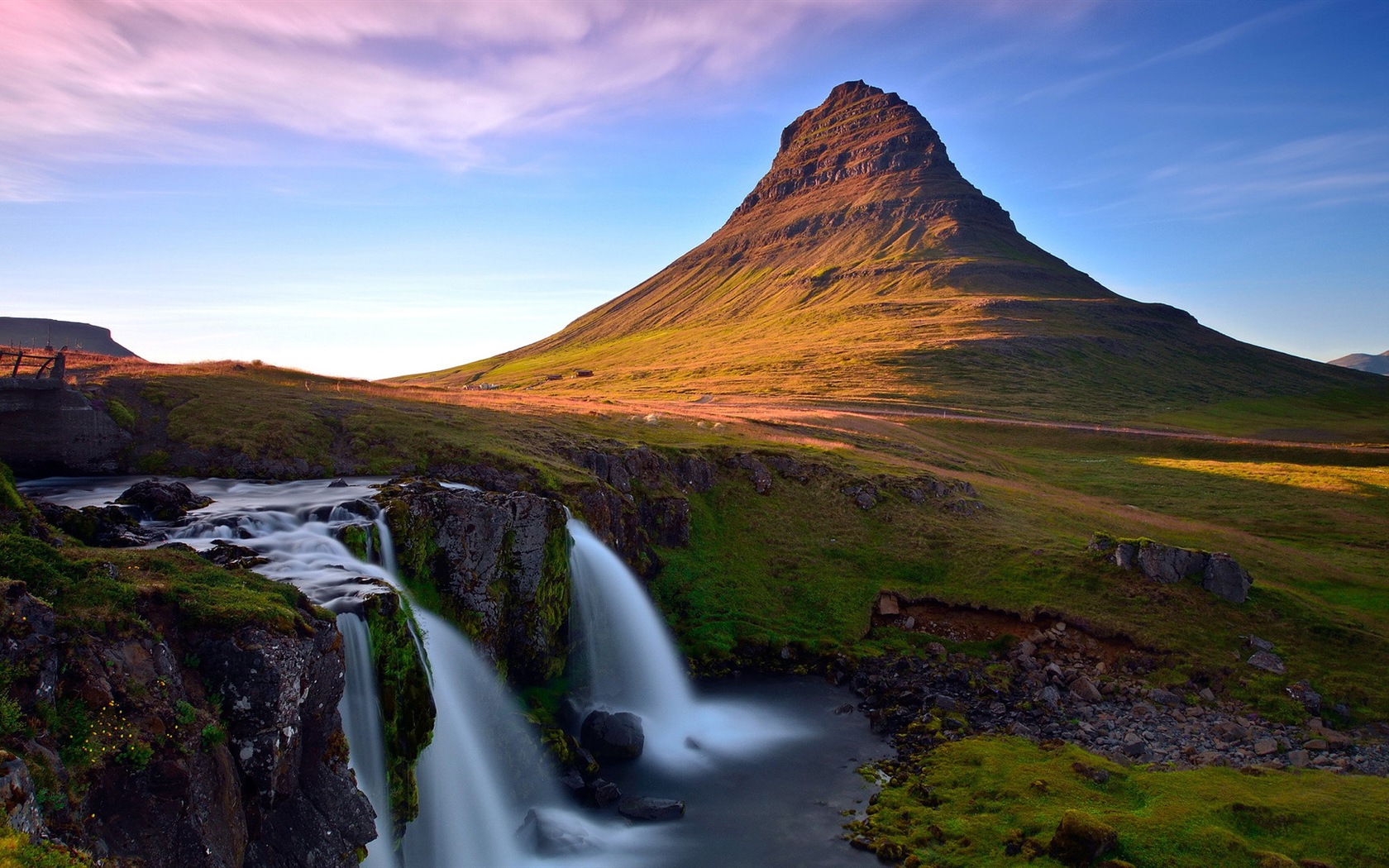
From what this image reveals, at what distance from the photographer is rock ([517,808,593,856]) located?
852 inches

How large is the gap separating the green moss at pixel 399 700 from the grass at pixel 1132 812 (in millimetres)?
12774

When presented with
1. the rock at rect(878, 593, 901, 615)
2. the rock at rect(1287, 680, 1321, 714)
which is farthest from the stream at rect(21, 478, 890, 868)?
the rock at rect(1287, 680, 1321, 714)

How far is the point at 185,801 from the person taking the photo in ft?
40.2

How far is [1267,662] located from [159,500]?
138ft

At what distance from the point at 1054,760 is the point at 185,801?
23476mm

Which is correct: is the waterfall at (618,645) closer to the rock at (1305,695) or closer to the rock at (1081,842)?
the rock at (1081,842)

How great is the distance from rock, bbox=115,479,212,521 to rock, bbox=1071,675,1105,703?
109 feet

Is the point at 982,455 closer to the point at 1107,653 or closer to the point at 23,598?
the point at 1107,653

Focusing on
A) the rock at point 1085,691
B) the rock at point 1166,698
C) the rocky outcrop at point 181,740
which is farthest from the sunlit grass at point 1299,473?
the rocky outcrop at point 181,740

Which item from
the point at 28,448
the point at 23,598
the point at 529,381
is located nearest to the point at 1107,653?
the point at 23,598

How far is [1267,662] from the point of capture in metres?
30.9

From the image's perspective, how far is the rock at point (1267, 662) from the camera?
3055 centimetres

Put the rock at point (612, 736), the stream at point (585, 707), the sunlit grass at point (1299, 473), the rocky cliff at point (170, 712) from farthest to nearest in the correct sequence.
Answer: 1. the sunlit grass at point (1299, 473)
2. the rock at point (612, 736)
3. the stream at point (585, 707)
4. the rocky cliff at point (170, 712)

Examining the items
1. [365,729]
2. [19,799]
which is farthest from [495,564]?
[19,799]
